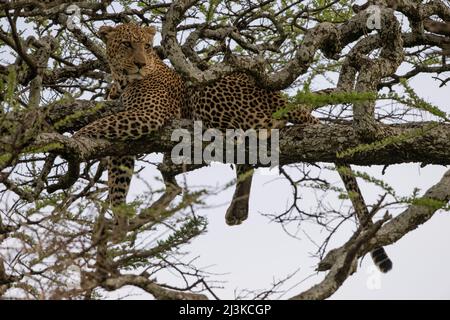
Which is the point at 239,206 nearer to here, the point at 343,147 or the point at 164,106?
the point at 164,106

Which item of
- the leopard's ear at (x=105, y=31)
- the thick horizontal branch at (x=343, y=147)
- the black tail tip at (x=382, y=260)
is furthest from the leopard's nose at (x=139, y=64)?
the black tail tip at (x=382, y=260)

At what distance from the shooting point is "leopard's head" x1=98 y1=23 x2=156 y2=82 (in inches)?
399

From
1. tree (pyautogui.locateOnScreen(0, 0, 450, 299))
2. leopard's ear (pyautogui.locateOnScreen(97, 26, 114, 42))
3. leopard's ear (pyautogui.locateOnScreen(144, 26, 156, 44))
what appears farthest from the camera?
leopard's ear (pyautogui.locateOnScreen(97, 26, 114, 42))

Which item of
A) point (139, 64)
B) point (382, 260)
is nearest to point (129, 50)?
point (139, 64)

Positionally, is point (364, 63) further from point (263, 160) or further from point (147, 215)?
point (147, 215)

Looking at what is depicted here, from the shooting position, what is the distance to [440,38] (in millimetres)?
Answer: 8945

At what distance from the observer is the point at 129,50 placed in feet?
33.5

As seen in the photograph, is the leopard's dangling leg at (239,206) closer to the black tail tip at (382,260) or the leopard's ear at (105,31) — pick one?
the black tail tip at (382,260)

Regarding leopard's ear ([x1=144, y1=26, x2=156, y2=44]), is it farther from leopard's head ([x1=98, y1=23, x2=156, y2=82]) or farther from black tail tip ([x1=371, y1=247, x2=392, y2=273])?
black tail tip ([x1=371, y1=247, x2=392, y2=273])

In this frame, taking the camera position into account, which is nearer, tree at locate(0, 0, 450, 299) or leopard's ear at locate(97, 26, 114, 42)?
tree at locate(0, 0, 450, 299)

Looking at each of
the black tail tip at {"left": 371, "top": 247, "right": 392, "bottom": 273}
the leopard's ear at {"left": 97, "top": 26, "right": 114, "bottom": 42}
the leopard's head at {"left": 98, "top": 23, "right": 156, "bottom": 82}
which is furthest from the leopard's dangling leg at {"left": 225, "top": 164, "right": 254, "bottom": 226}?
the leopard's ear at {"left": 97, "top": 26, "right": 114, "bottom": 42}

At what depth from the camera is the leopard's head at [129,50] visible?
1013 cm
